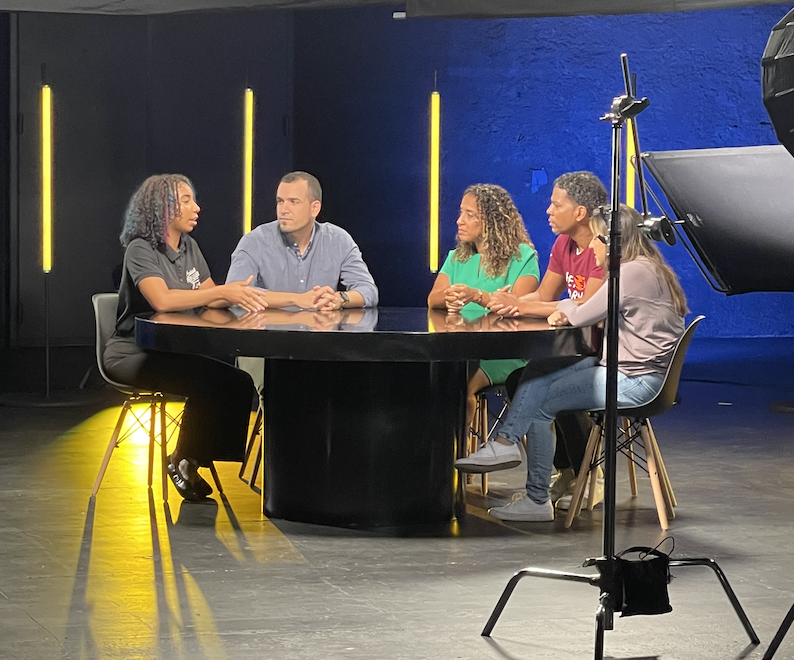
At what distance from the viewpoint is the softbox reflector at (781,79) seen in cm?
203

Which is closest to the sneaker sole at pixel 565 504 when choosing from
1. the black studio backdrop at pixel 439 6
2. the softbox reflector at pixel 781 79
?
the black studio backdrop at pixel 439 6

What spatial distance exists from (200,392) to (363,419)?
76 centimetres

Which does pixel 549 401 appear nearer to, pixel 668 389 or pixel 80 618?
pixel 668 389

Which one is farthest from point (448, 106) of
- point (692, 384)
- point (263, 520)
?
point (263, 520)

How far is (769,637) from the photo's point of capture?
10.5 feet

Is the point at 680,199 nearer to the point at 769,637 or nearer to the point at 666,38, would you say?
the point at 769,637

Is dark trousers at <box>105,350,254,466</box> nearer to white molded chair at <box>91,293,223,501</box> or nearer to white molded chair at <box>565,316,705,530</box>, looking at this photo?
white molded chair at <box>91,293,223,501</box>

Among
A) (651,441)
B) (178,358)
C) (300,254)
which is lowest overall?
(651,441)

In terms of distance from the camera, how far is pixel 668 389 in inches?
174

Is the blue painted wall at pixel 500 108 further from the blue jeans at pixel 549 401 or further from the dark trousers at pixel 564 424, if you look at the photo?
the blue jeans at pixel 549 401

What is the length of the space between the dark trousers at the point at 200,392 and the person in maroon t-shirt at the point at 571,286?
1008mm

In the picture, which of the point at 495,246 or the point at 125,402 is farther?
the point at 495,246

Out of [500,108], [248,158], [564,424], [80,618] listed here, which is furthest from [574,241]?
[500,108]

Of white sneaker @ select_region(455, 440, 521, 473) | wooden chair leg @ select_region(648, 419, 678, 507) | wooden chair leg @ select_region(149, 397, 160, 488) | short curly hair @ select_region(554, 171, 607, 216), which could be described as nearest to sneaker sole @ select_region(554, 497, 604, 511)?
wooden chair leg @ select_region(648, 419, 678, 507)
